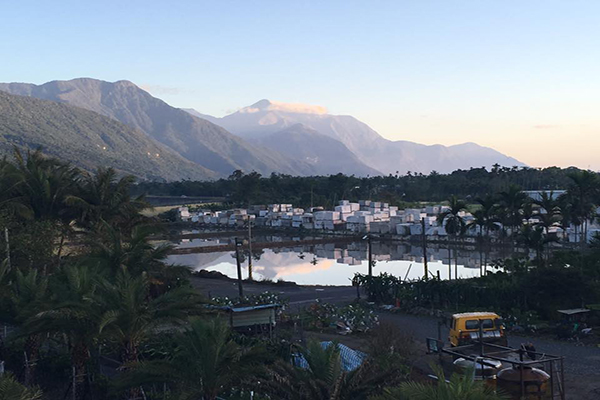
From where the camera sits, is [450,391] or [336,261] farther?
[336,261]

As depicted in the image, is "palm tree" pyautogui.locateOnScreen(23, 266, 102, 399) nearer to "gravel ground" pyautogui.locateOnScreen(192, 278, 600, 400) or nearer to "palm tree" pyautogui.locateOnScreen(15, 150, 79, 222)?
"gravel ground" pyautogui.locateOnScreen(192, 278, 600, 400)

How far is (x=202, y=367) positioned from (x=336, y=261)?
4562 cm

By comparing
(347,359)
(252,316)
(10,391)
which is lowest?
(252,316)

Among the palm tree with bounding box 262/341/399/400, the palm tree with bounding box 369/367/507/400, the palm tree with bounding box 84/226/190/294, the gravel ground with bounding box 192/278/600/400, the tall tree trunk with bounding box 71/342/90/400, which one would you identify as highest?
the palm tree with bounding box 84/226/190/294

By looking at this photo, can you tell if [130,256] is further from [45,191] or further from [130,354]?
[45,191]

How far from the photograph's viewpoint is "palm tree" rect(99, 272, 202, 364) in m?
12.5

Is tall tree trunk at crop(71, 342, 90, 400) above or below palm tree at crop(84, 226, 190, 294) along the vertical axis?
below

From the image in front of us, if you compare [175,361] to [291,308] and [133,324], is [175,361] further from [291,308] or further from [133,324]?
[291,308]

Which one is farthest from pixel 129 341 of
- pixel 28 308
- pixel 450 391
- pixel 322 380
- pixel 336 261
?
pixel 336 261

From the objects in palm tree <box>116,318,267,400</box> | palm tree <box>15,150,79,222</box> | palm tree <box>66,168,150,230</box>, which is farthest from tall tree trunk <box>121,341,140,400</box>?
palm tree <box>15,150,79,222</box>

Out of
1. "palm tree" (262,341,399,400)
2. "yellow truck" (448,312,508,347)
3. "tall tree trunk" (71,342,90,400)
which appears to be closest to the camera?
"palm tree" (262,341,399,400)

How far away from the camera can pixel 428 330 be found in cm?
2286

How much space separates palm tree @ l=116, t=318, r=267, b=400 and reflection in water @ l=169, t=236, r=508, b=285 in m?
31.5

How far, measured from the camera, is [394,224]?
77.2 m
